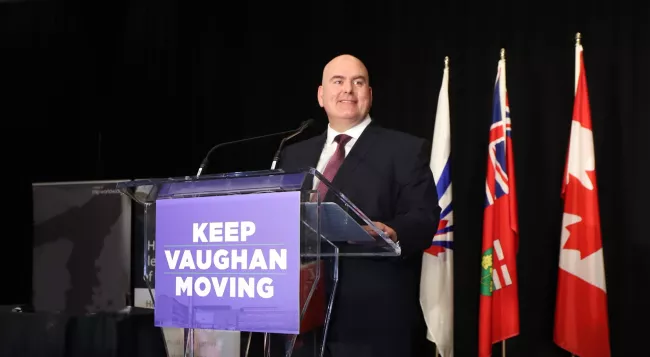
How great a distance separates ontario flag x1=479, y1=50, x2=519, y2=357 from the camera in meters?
3.29

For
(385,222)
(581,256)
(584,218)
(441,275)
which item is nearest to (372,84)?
(441,275)

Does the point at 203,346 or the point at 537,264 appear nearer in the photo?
the point at 203,346

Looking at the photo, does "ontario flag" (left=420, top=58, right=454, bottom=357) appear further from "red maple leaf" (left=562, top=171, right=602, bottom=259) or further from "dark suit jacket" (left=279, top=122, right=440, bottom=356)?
"dark suit jacket" (left=279, top=122, right=440, bottom=356)

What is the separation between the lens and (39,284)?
3.60m

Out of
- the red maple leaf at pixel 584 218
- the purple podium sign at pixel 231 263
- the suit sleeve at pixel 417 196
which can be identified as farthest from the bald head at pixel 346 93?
the red maple leaf at pixel 584 218

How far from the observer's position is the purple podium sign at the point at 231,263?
139cm

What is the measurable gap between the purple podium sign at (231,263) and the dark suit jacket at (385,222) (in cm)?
23

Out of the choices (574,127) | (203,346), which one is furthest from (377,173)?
(574,127)

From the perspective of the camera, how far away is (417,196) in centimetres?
203

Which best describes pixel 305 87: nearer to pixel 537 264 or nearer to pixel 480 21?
pixel 480 21

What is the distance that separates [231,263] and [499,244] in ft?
7.22

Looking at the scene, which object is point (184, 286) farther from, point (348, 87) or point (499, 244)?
point (499, 244)

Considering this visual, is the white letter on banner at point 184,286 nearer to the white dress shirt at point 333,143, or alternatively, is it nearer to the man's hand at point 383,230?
the man's hand at point 383,230

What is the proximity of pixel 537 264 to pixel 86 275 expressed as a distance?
2493mm
